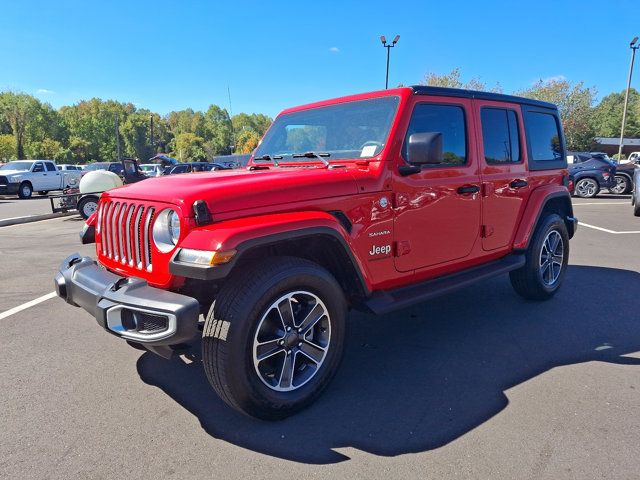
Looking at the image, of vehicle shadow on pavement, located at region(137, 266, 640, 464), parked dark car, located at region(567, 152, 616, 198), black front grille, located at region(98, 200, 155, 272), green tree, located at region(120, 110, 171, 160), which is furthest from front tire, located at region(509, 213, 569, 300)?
green tree, located at region(120, 110, 171, 160)

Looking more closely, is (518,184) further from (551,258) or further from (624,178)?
(624,178)

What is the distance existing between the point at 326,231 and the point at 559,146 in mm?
3710

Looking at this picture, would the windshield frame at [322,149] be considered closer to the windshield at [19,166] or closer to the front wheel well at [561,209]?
the front wheel well at [561,209]

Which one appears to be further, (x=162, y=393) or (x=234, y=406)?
(x=162, y=393)

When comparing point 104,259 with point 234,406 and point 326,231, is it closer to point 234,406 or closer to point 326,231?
point 234,406

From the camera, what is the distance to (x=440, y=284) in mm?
3494

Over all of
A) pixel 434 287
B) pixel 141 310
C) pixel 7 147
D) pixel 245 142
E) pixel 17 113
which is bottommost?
pixel 434 287

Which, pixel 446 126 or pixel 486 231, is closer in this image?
pixel 446 126

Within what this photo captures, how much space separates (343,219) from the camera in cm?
286

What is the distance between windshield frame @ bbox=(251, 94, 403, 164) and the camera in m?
3.21

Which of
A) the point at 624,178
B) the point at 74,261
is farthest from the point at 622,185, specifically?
the point at 74,261

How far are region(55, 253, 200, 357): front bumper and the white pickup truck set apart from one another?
2113 cm

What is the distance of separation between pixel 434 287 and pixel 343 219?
1065 millimetres

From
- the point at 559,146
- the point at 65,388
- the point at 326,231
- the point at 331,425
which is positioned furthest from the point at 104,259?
the point at 559,146
